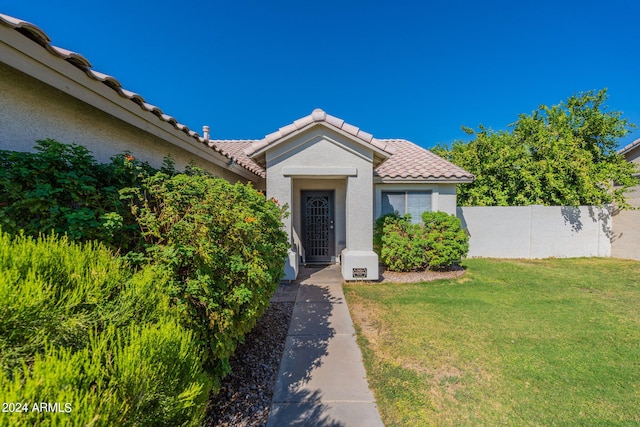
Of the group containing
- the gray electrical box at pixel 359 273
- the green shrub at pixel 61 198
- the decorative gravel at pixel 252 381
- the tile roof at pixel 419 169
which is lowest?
the decorative gravel at pixel 252 381

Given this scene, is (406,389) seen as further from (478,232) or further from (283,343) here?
(478,232)

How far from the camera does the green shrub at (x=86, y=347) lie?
3.82 feet

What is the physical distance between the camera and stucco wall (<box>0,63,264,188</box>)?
9.00ft

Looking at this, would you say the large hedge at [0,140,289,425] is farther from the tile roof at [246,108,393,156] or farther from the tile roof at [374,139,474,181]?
the tile roof at [374,139,474,181]

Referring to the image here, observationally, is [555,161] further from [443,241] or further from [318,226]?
[318,226]

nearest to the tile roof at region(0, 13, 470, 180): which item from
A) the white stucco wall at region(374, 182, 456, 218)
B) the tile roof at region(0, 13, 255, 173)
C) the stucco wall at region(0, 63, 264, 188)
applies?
the tile roof at region(0, 13, 255, 173)

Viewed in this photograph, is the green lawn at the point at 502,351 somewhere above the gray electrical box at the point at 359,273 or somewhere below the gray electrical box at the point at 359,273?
below

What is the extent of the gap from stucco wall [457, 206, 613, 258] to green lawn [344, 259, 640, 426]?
167 inches

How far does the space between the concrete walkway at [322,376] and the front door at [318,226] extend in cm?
457

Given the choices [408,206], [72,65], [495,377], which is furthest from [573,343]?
[72,65]

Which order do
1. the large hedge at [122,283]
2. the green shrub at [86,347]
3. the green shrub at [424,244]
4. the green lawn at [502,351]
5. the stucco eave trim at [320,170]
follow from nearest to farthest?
the green shrub at [86,347] → the large hedge at [122,283] → the green lawn at [502,351] → the stucco eave trim at [320,170] → the green shrub at [424,244]

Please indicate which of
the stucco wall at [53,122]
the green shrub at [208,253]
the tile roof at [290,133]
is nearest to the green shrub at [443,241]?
the tile roof at [290,133]

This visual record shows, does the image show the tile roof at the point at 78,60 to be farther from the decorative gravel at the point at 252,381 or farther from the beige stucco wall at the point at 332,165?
the decorative gravel at the point at 252,381

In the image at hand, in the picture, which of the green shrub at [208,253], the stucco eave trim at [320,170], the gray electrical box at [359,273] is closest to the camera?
the green shrub at [208,253]
